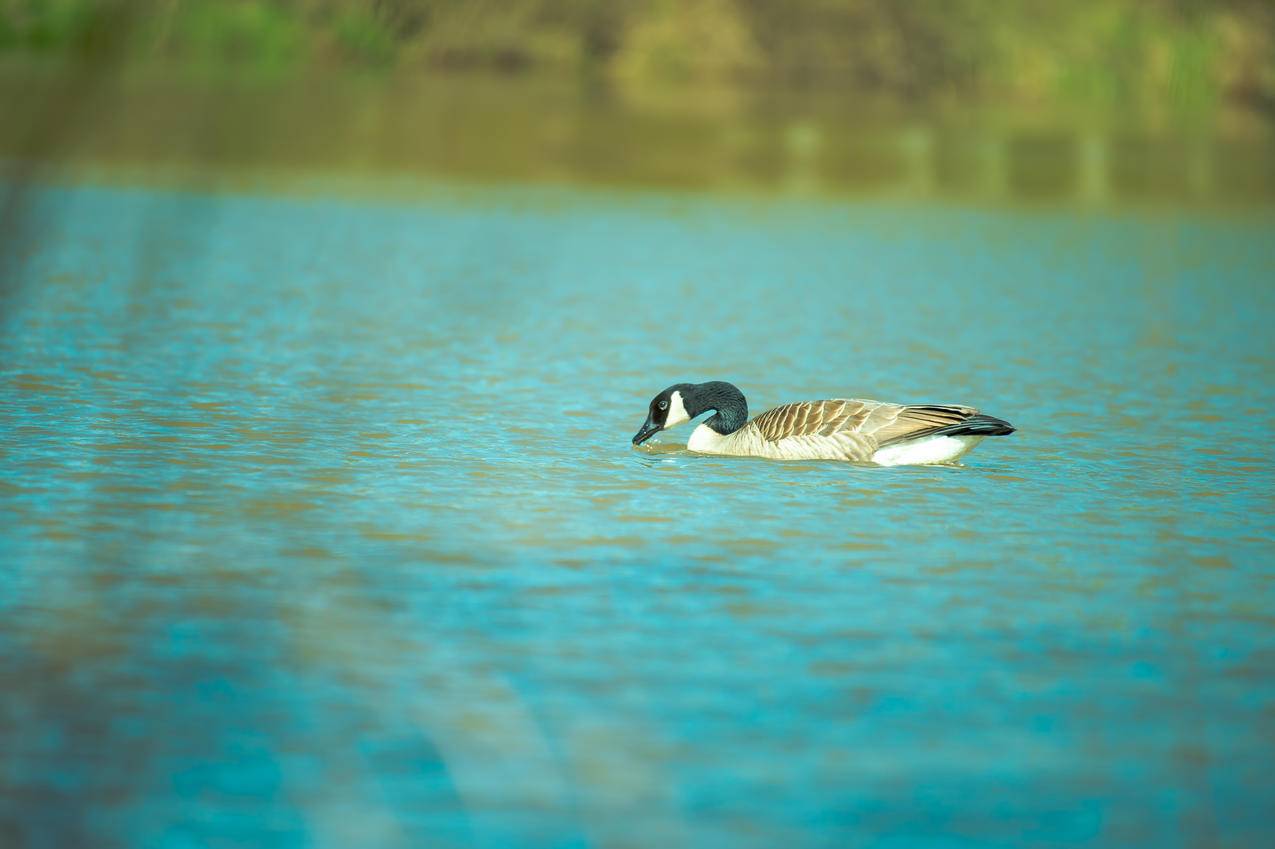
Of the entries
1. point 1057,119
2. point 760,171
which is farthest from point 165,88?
point 1057,119

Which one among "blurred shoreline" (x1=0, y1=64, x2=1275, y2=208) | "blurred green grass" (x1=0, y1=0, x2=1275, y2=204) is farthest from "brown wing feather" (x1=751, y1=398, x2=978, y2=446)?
"blurred shoreline" (x1=0, y1=64, x2=1275, y2=208)

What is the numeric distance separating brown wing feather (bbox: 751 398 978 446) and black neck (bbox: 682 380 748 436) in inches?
15.3

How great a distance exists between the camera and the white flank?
26.6ft

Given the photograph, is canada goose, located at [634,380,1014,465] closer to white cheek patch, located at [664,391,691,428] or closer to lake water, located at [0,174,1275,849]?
lake water, located at [0,174,1275,849]

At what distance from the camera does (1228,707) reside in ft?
16.0

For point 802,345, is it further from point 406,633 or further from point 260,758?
point 260,758

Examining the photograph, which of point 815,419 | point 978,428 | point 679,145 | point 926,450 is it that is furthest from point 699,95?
point 978,428

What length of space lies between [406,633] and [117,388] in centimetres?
474

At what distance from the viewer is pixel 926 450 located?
8.16 m

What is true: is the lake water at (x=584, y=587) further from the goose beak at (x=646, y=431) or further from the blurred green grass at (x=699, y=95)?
the blurred green grass at (x=699, y=95)

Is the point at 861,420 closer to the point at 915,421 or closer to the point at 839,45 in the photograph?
the point at 915,421

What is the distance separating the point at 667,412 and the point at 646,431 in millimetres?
131

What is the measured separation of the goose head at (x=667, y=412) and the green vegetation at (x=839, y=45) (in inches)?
1085

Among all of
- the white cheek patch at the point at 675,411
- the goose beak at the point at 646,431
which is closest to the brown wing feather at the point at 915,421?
the white cheek patch at the point at 675,411
